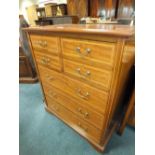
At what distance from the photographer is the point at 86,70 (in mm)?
901

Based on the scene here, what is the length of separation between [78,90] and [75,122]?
1.75 ft

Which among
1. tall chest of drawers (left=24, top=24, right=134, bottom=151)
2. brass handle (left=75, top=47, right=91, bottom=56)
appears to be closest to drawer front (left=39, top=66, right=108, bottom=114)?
tall chest of drawers (left=24, top=24, right=134, bottom=151)

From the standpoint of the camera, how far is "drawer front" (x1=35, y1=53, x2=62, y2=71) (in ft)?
3.61

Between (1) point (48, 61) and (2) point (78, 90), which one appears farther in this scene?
(1) point (48, 61)

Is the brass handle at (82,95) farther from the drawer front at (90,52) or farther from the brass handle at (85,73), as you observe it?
the drawer front at (90,52)

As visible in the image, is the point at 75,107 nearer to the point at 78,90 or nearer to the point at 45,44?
the point at 78,90

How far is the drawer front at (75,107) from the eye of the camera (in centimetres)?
110

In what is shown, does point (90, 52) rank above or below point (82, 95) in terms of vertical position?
above

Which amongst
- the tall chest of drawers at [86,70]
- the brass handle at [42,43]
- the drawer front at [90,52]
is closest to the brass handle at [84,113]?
the tall chest of drawers at [86,70]

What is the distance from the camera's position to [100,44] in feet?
2.40

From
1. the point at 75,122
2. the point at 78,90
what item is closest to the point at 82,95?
the point at 78,90

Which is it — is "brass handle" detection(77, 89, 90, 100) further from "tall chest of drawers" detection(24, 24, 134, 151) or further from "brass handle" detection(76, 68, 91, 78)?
"brass handle" detection(76, 68, 91, 78)
